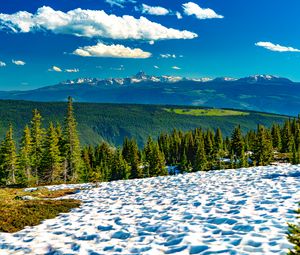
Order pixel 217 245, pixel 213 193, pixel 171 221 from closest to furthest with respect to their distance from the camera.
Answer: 1. pixel 217 245
2. pixel 171 221
3. pixel 213 193

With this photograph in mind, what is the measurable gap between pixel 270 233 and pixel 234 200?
672 cm

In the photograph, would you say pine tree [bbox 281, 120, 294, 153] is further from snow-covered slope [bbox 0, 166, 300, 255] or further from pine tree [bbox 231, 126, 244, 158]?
snow-covered slope [bbox 0, 166, 300, 255]

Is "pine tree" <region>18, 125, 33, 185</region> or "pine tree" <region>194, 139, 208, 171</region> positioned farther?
"pine tree" <region>194, 139, 208, 171</region>

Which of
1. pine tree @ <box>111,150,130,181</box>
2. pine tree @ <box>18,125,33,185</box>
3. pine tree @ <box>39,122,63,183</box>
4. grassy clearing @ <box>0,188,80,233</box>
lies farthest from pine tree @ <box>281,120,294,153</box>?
grassy clearing @ <box>0,188,80,233</box>

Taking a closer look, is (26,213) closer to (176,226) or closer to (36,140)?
(176,226)

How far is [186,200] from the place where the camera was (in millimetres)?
20219

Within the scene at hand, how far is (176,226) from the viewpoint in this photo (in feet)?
45.6

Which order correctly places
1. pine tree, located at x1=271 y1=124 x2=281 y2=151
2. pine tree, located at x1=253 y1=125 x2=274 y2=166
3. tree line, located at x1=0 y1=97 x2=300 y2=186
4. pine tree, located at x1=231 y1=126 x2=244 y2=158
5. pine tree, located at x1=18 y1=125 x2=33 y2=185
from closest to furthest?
tree line, located at x1=0 y1=97 x2=300 y2=186 < pine tree, located at x1=18 y1=125 x2=33 y2=185 < pine tree, located at x1=253 y1=125 x2=274 y2=166 < pine tree, located at x1=231 y1=126 x2=244 y2=158 < pine tree, located at x1=271 y1=124 x2=281 y2=151

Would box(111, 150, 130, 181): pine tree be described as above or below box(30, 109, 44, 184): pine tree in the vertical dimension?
below

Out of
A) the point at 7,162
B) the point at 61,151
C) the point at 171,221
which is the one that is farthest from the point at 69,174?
the point at 171,221

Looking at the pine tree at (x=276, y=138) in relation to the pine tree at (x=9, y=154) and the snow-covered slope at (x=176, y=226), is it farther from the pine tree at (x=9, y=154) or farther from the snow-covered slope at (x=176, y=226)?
the snow-covered slope at (x=176, y=226)

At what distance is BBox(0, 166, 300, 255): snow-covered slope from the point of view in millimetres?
11367

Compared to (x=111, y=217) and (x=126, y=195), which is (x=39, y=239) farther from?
(x=126, y=195)

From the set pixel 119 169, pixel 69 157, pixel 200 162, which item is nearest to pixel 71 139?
pixel 69 157
